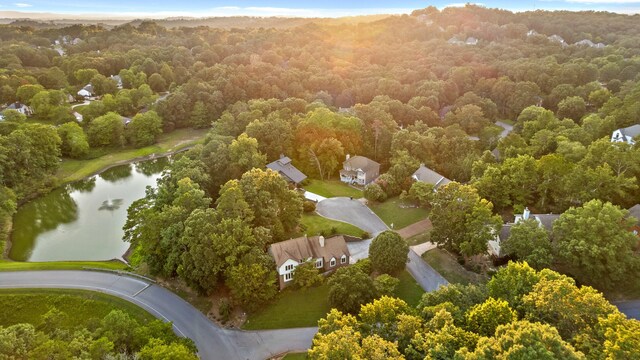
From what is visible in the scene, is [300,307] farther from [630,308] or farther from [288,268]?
[630,308]

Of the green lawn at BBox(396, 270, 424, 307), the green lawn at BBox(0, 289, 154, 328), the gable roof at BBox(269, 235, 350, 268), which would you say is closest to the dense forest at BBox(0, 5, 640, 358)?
the gable roof at BBox(269, 235, 350, 268)

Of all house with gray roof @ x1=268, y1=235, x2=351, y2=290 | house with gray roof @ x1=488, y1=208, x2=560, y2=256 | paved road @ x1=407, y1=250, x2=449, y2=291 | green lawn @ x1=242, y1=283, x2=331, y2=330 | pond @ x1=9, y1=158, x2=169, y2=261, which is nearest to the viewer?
green lawn @ x1=242, y1=283, x2=331, y2=330

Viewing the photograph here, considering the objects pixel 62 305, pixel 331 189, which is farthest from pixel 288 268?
pixel 331 189

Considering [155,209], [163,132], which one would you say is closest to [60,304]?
[155,209]

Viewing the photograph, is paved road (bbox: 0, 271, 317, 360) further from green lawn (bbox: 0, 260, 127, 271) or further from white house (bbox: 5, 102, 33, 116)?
white house (bbox: 5, 102, 33, 116)

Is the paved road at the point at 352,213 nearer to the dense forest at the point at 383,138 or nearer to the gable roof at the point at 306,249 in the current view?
the dense forest at the point at 383,138

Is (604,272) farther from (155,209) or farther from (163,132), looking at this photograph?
(163,132)
